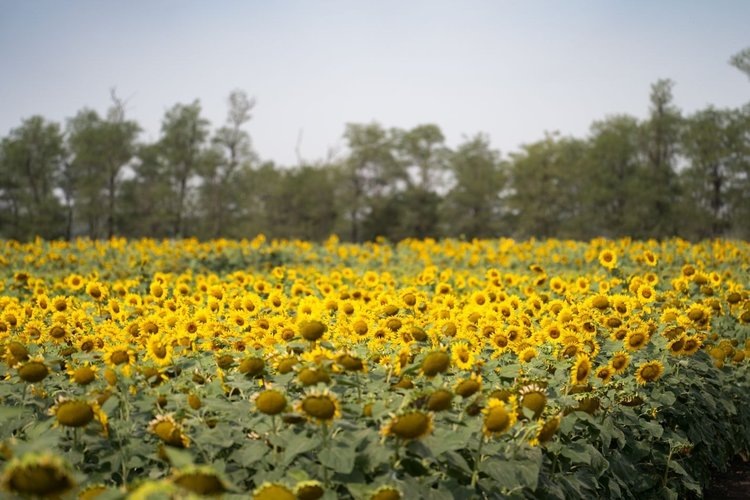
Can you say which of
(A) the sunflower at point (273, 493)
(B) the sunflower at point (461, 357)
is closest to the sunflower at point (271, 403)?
(A) the sunflower at point (273, 493)

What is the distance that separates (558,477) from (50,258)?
37.5 ft

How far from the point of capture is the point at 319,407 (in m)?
2.65

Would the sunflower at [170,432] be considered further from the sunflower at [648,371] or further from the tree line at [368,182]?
the tree line at [368,182]

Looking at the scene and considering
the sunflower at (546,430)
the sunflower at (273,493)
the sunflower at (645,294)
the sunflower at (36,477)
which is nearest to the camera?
the sunflower at (36,477)

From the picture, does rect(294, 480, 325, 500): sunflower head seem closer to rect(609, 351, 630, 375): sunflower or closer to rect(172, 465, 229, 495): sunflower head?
rect(172, 465, 229, 495): sunflower head

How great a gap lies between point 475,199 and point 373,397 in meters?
48.4

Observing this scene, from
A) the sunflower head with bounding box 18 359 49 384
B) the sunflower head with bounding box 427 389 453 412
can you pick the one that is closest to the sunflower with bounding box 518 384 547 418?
the sunflower head with bounding box 427 389 453 412

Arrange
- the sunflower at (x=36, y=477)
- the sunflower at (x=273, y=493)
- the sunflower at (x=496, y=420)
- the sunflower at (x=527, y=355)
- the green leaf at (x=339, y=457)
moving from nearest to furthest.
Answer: the sunflower at (x=36, y=477) < the sunflower at (x=273, y=493) < the green leaf at (x=339, y=457) < the sunflower at (x=496, y=420) < the sunflower at (x=527, y=355)

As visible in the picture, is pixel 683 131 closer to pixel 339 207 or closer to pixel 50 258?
pixel 339 207

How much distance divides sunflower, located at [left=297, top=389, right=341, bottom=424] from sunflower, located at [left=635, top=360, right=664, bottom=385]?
2.59 meters

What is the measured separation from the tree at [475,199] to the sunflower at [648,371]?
148ft

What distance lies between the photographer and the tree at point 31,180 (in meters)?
46.9

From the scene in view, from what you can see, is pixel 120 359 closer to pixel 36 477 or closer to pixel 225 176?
pixel 36 477

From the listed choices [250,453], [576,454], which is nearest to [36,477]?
[250,453]
